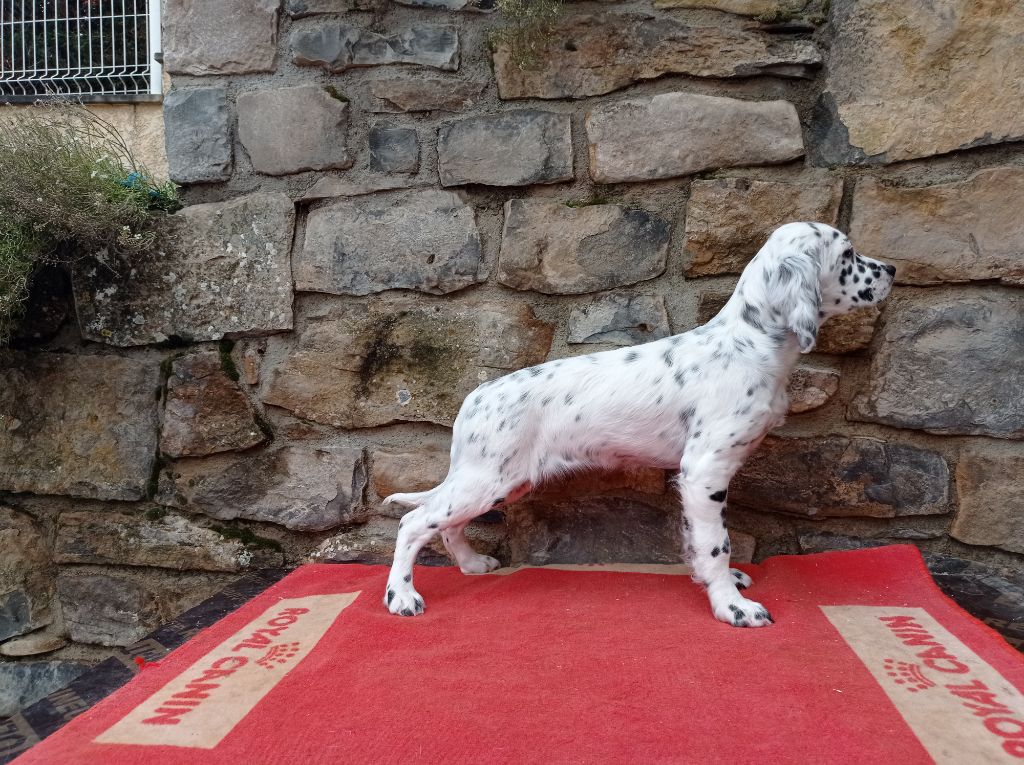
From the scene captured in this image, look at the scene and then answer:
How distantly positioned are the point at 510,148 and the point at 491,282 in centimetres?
40

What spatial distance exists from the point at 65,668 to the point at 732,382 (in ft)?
7.53

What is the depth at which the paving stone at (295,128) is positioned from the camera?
227 centimetres

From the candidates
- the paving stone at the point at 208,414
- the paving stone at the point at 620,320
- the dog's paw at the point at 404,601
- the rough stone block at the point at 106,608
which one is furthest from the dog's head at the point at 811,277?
the rough stone block at the point at 106,608

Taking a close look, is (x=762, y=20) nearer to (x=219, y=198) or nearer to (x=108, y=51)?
(x=219, y=198)

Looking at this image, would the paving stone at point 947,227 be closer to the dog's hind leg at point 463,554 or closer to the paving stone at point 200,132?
the dog's hind leg at point 463,554

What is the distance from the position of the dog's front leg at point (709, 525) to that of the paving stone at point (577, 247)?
647mm

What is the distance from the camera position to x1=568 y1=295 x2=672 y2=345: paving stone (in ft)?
7.02

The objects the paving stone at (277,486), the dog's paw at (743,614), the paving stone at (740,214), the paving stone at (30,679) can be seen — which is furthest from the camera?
the paving stone at (30,679)

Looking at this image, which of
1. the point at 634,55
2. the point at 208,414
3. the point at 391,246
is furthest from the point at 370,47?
the point at 208,414

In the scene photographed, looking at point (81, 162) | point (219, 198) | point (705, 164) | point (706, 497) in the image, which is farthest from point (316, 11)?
point (706, 497)

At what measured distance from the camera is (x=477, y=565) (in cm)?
211

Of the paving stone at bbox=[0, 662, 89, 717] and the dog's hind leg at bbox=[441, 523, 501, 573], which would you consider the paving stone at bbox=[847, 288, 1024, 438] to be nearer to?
the dog's hind leg at bbox=[441, 523, 501, 573]

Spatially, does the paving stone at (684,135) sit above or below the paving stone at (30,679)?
above

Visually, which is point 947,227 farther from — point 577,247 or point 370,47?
point 370,47
